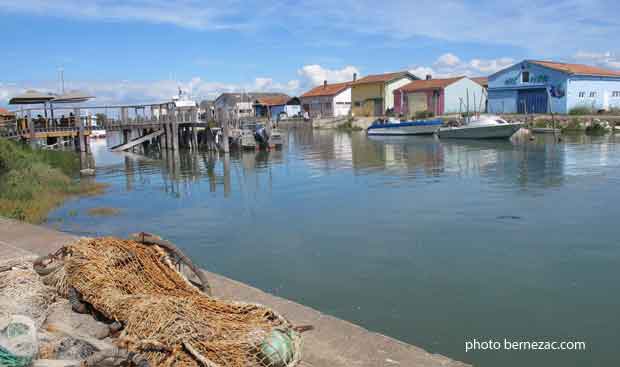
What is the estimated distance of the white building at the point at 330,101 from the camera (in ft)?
250

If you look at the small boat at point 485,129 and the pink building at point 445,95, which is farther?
the pink building at point 445,95

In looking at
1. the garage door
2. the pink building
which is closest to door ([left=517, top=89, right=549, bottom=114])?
the pink building

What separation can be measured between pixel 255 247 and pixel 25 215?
6.97 metres

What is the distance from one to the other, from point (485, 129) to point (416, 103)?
22796 millimetres

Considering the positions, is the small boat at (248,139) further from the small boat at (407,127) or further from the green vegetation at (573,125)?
the green vegetation at (573,125)

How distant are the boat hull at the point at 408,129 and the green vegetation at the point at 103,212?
115 feet

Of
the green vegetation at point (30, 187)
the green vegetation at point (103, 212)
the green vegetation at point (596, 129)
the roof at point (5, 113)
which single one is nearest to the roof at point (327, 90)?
the green vegetation at point (596, 129)

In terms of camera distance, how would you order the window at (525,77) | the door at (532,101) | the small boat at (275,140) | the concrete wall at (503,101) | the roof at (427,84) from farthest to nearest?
the roof at (427,84)
the concrete wall at (503,101)
the window at (525,77)
the door at (532,101)
the small boat at (275,140)

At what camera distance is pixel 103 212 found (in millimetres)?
16406

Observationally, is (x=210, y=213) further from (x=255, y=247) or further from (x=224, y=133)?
(x=224, y=133)

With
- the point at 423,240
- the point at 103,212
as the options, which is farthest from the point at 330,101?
the point at 423,240

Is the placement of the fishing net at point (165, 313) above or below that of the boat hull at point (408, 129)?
below

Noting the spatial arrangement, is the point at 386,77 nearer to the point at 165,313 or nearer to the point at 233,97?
the point at 233,97

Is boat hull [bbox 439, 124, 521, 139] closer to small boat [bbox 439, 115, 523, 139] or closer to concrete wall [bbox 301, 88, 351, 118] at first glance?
small boat [bbox 439, 115, 523, 139]
